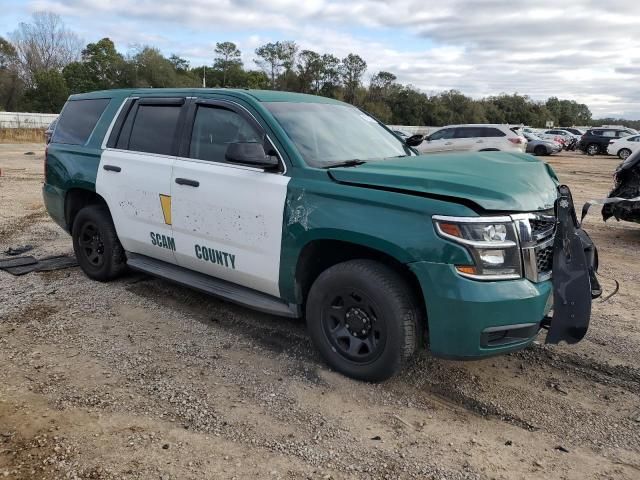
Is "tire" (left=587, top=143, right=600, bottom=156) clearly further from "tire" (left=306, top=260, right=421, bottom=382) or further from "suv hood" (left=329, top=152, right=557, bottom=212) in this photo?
"tire" (left=306, top=260, right=421, bottom=382)

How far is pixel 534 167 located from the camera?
3.81 metres

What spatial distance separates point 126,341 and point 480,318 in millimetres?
2688

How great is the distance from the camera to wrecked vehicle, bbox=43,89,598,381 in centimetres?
317

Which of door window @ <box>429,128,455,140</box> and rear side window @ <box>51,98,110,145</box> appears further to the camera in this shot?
door window @ <box>429,128,455,140</box>

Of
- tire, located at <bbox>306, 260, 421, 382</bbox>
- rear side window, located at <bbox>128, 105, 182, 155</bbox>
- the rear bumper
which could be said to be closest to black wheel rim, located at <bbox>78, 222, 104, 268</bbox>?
rear side window, located at <bbox>128, 105, 182, 155</bbox>

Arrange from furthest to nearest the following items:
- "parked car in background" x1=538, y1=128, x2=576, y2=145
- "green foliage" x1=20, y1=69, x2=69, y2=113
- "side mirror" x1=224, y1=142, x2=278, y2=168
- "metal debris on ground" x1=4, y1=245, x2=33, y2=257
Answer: "green foliage" x1=20, y1=69, x2=69, y2=113 < "parked car in background" x1=538, y1=128, x2=576, y2=145 < "metal debris on ground" x1=4, y1=245, x2=33, y2=257 < "side mirror" x1=224, y1=142, x2=278, y2=168

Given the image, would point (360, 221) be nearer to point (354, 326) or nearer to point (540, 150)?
point (354, 326)

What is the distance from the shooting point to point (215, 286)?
444 centimetres

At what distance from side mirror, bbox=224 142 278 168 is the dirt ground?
1.42 m

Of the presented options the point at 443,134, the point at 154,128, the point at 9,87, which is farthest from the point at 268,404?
the point at 9,87

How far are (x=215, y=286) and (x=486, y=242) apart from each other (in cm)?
224

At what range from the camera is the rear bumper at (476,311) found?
310 cm

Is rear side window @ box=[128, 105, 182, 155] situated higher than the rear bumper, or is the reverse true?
rear side window @ box=[128, 105, 182, 155]

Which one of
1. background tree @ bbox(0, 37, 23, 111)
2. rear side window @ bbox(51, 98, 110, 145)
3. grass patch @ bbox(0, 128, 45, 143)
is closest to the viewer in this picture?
rear side window @ bbox(51, 98, 110, 145)
